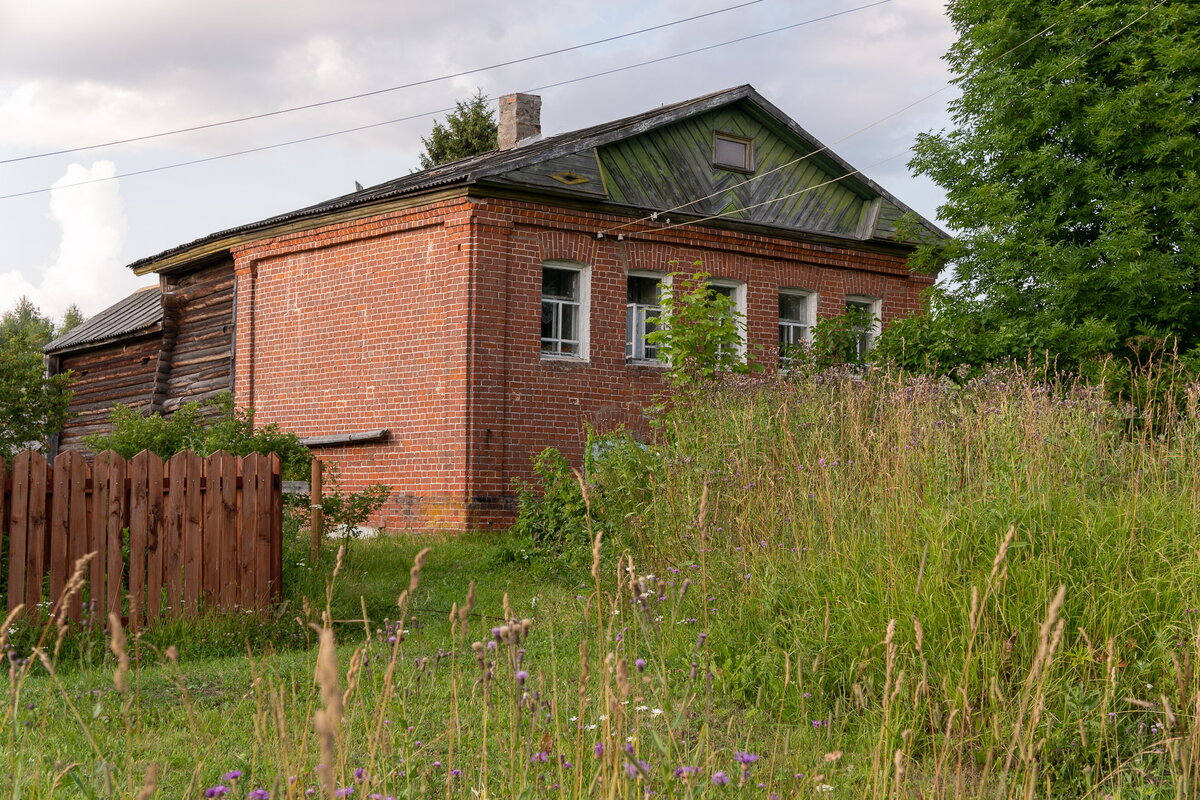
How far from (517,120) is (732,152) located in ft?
17.0

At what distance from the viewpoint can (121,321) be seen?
22656 millimetres

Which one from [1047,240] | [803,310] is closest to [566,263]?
[803,310]

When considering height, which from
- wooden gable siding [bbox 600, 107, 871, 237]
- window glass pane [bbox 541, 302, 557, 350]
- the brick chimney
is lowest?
window glass pane [bbox 541, 302, 557, 350]

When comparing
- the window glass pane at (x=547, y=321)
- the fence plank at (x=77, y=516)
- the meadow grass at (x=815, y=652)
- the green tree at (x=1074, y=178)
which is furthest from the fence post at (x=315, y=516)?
the green tree at (x=1074, y=178)

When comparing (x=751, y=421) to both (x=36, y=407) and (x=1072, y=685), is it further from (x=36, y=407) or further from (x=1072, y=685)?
(x=36, y=407)

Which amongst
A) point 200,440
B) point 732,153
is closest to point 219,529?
point 200,440

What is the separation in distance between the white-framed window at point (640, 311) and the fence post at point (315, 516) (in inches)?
245

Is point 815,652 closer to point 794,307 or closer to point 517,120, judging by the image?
point 794,307

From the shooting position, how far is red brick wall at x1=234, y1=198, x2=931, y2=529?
584 inches

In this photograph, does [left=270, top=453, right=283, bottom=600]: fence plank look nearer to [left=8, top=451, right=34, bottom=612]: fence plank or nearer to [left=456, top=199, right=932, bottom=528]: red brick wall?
[left=8, top=451, right=34, bottom=612]: fence plank

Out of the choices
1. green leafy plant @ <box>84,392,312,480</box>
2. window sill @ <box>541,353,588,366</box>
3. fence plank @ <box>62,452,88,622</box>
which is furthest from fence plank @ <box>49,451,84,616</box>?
window sill @ <box>541,353,588,366</box>

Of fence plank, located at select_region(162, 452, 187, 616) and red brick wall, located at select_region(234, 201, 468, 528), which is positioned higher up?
red brick wall, located at select_region(234, 201, 468, 528)

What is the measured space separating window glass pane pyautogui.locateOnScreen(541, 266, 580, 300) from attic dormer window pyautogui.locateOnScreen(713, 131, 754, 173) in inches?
128

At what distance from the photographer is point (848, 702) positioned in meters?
4.95
